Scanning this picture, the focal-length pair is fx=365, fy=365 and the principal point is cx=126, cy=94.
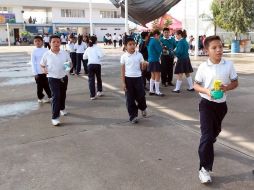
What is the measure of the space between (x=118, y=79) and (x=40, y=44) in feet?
14.9

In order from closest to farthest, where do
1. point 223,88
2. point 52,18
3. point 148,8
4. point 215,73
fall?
1. point 223,88
2. point 215,73
3. point 148,8
4. point 52,18

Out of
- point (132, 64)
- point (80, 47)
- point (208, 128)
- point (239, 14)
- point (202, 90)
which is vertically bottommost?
point (208, 128)

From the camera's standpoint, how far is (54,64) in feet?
22.5

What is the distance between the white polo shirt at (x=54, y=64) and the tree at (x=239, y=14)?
19.2m

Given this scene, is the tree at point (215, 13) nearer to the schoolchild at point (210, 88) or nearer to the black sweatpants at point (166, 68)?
the black sweatpants at point (166, 68)

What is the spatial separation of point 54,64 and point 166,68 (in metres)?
4.52

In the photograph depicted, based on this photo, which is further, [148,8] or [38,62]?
[148,8]

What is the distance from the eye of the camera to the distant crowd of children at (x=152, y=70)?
3.99 metres

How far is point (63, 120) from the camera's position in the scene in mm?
7188

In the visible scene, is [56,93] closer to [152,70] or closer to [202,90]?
[152,70]

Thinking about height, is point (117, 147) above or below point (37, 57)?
below

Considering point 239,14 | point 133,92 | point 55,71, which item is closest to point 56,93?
point 55,71

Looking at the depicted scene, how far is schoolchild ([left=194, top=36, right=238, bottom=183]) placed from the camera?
12.9 ft

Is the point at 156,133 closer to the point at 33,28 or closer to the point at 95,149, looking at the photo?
the point at 95,149
